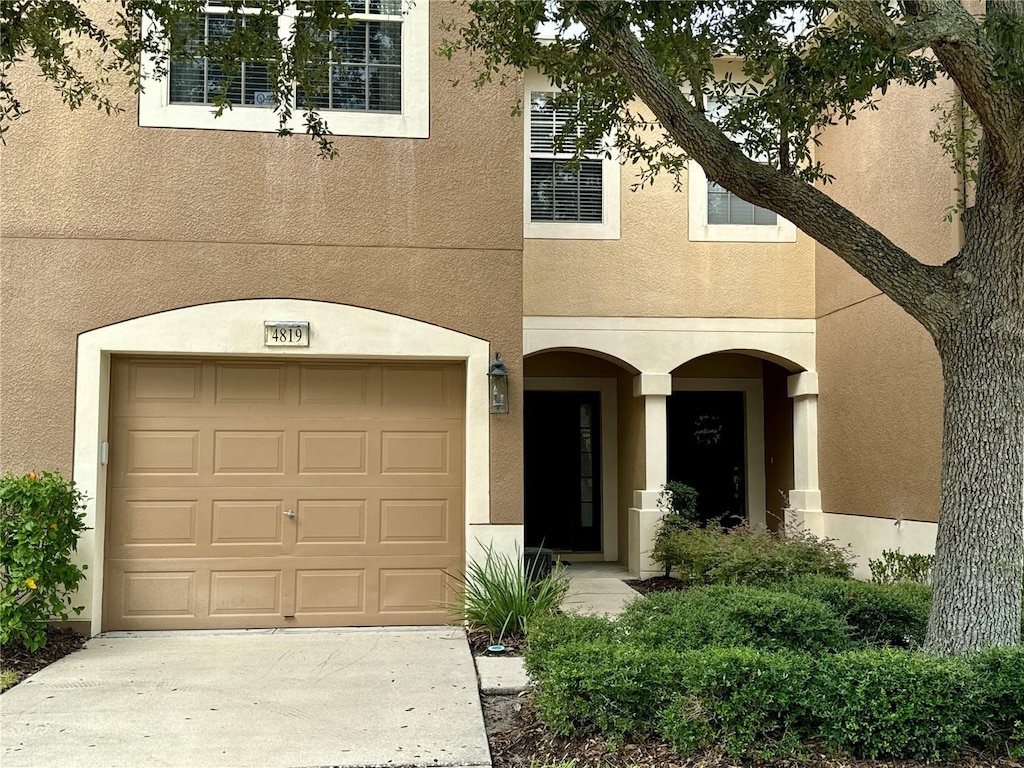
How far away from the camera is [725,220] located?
1180cm

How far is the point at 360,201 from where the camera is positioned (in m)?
8.16

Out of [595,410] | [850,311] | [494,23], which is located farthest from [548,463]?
[494,23]

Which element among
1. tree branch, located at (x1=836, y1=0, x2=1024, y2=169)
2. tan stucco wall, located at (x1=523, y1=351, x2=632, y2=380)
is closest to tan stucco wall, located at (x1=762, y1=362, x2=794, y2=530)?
tan stucco wall, located at (x1=523, y1=351, x2=632, y2=380)

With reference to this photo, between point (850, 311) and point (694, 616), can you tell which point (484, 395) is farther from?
point (850, 311)

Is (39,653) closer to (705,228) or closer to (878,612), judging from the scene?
(878,612)

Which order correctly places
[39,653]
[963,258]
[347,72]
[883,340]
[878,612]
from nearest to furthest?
[963,258]
[878,612]
[39,653]
[347,72]
[883,340]

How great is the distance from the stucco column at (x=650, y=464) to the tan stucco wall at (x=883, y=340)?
2.06 metres

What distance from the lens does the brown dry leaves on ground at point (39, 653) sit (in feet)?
21.9

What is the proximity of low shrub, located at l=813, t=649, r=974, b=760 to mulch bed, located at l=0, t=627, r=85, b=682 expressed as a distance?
5.43 m

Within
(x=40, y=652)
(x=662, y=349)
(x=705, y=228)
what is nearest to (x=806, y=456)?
(x=662, y=349)

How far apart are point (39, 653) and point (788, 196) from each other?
6.43 metres

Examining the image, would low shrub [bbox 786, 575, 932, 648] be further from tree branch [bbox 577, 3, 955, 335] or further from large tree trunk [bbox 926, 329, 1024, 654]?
tree branch [bbox 577, 3, 955, 335]

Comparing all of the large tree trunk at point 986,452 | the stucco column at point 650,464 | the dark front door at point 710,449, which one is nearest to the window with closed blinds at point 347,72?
Result: the stucco column at point 650,464

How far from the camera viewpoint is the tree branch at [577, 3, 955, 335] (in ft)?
18.2
